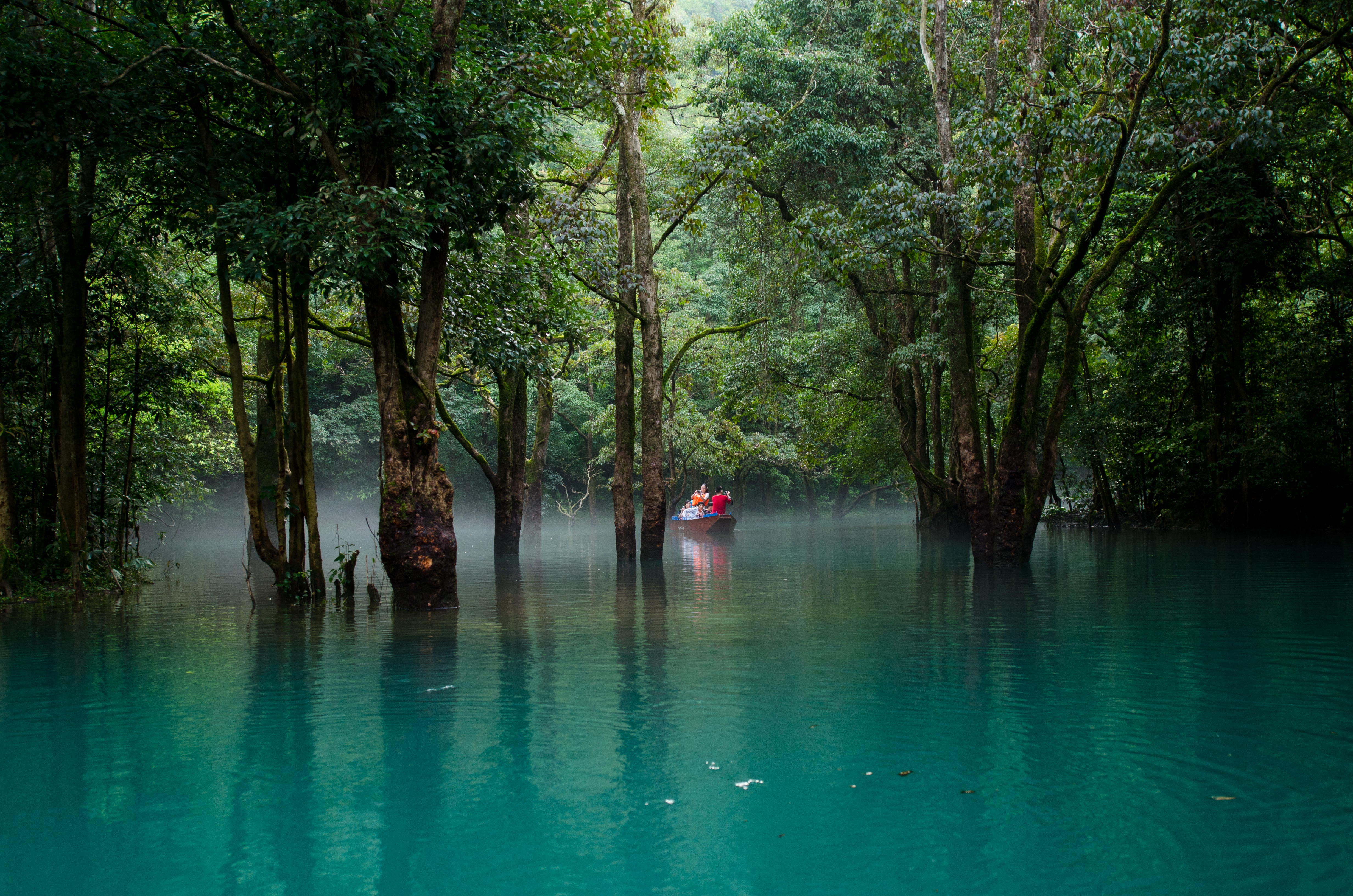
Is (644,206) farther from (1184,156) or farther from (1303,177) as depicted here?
(1303,177)

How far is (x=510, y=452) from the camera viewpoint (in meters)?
21.2

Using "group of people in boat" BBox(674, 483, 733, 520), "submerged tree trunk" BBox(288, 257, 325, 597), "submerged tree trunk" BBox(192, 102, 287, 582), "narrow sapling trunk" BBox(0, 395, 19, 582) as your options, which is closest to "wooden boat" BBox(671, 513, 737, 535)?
"group of people in boat" BBox(674, 483, 733, 520)

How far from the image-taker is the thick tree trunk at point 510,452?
2116 centimetres

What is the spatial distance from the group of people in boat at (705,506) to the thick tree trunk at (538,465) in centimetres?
570

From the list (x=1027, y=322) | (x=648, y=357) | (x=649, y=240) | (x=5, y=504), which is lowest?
(x=5, y=504)

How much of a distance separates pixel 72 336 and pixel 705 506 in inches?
982

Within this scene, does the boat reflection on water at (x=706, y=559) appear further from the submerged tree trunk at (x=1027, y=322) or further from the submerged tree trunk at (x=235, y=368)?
the submerged tree trunk at (x=235, y=368)

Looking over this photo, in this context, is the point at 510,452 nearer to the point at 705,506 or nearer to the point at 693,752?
the point at 705,506

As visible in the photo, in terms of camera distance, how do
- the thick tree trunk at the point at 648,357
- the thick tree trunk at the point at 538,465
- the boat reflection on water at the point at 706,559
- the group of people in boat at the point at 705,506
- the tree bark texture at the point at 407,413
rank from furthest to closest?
the group of people in boat at the point at 705,506 < the thick tree trunk at the point at 538,465 < the thick tree trunk at the point at 648,357 < the boat reflection on water at the point at 706,559 < the tree bark texture at the point at 407,413

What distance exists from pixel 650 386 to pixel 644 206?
3608 mm

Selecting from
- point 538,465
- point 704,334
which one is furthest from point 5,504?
point 538,465

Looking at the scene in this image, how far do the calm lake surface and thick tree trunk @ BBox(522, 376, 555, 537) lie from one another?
57.4 ft

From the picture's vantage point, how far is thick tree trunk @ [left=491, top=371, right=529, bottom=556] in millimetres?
21156

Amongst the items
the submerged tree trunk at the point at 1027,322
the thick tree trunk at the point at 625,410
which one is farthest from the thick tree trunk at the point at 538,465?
the submerged tree trunk at the point at 1027,322
